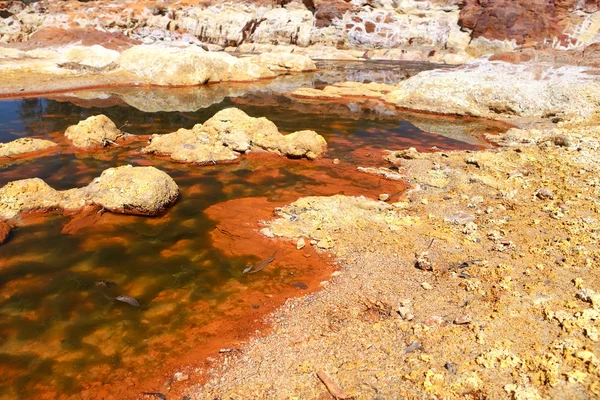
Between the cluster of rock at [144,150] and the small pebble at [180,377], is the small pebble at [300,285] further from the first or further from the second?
the cluster of rock at [144,150]

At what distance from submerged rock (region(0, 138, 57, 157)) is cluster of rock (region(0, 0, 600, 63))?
128ft

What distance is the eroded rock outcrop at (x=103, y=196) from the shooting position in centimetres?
817

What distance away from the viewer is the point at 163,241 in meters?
7.54

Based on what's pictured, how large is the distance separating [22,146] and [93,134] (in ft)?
6.65

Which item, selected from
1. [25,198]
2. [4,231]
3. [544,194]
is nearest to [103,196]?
[25,198]

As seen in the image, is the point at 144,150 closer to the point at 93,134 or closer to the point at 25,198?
the point at 93,134

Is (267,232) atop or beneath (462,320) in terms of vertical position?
beneath

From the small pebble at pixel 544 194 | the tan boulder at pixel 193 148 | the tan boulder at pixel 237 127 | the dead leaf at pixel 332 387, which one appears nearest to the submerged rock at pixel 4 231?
the tan boulder at pixel 193 148

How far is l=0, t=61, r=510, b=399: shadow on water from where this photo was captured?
4.85m

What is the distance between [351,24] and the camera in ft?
168

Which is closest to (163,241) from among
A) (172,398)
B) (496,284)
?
(172,398)

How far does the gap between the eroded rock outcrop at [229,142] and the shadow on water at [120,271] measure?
1.42 feet

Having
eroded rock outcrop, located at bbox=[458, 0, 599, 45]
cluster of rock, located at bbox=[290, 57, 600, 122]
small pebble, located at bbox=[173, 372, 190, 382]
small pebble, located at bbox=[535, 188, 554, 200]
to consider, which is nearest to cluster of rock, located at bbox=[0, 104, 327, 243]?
small pebble, located at bbox=[173, 372, 190, 382]

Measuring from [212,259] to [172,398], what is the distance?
2909 mm
